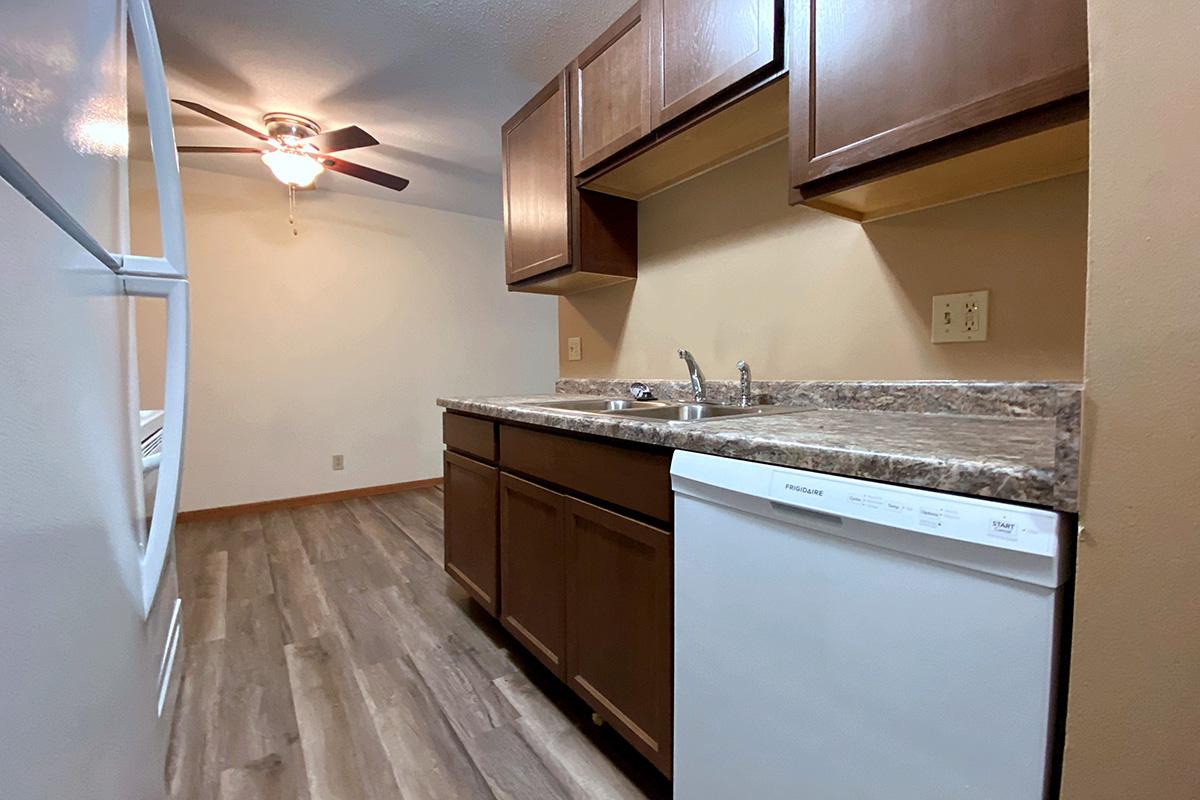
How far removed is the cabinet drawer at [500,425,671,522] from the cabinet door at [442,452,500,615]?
0.27 meters

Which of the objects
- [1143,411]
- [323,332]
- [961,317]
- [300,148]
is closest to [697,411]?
[961,317]

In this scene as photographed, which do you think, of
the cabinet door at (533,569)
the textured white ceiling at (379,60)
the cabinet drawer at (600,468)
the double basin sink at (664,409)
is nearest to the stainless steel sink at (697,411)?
the double basin sink at (664,409)

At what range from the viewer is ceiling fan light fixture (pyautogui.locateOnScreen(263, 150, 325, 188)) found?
2.56 metres

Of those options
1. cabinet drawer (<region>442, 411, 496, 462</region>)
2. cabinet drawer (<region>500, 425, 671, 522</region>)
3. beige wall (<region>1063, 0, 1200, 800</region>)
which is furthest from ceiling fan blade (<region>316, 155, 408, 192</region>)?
beige wall (<region>1063, 0, 1200, 800</region>)

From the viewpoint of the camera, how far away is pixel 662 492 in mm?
1055

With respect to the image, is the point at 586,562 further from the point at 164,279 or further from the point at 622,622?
the point at 164,279

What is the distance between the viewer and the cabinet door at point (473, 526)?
179cm

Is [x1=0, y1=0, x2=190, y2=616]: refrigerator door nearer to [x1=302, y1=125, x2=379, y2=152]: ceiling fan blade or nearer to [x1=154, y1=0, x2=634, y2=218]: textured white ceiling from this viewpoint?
[x1=154, y1=0, x2=634, y2=218]: textured white ceiling

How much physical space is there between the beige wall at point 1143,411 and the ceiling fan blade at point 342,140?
2538 millimetres

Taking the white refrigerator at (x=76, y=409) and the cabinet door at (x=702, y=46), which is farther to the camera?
the cabinet door at (x=702, y=46)

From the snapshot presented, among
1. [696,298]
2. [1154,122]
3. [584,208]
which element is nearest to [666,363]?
[696,298]

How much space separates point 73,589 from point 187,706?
1427 millimetres

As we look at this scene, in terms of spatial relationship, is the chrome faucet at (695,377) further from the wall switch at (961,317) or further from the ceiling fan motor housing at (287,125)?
the ceiling fan motor housing at (287,125)

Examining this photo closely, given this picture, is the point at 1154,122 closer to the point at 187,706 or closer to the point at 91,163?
the point at 91,163
